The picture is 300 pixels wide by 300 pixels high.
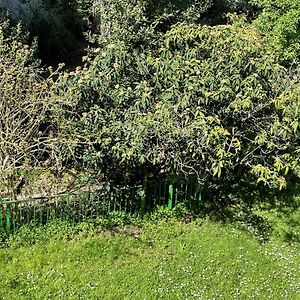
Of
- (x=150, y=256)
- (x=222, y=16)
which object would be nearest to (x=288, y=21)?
A: (x=222, y=16)

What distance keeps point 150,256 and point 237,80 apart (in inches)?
123

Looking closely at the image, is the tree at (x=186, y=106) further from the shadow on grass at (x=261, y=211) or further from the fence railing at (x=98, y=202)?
the shadow on grass at (x=261, y=211)

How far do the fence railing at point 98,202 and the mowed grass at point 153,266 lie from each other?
353 millimetres

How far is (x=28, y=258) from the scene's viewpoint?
685 centimetres

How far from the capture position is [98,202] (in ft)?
24.7

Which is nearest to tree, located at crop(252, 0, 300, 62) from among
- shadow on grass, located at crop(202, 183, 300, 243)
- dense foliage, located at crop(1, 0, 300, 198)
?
dense foliage, located at crop(1, 0, 300, 198)

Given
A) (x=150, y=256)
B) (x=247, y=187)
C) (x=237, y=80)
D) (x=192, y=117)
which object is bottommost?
(x=150, y=256)

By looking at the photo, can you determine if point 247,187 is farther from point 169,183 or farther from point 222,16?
point 222,16

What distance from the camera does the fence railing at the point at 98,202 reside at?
7.16m

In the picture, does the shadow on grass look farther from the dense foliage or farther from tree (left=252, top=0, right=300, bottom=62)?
tree (left=252, top=0, right=300, bottom=62)

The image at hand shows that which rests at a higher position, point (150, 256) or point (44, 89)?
point (44, 89)

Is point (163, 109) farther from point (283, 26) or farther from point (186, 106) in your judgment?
point (283, 26)

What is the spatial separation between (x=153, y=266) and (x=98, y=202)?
140 cm

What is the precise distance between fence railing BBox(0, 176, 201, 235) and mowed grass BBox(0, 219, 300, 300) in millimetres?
353
